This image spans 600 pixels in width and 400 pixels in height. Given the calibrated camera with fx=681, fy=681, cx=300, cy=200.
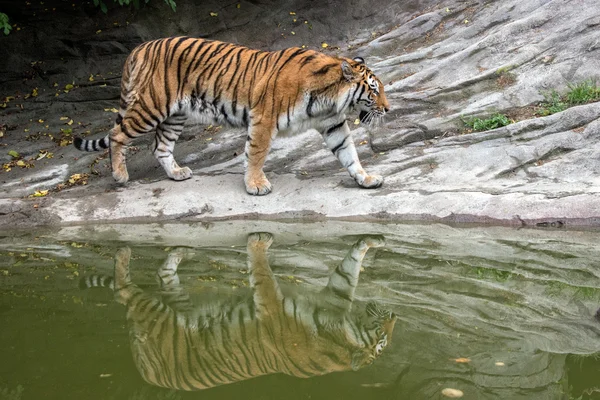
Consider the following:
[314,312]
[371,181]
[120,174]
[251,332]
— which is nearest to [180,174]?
[120,174]

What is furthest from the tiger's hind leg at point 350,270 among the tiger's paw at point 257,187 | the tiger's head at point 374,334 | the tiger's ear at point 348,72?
the tiger's ear at point 348,72

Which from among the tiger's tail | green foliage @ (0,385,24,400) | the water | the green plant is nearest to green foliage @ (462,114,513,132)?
the green plant

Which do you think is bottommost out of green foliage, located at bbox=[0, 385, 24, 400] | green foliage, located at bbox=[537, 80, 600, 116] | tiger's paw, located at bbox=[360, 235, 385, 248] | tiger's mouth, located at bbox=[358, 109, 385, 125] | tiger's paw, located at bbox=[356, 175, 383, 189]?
tiger's paw, located at bbox=[356, 175, 383, 189]

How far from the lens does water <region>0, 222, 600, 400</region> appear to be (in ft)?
10.3

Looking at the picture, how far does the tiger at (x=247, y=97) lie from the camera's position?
6.70 m

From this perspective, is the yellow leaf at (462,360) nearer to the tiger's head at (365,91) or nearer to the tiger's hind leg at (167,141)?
the tiger's head at (365,91)

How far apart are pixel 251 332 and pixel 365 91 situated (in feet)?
11.7

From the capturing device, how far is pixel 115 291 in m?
4.54

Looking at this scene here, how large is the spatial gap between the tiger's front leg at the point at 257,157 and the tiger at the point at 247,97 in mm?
10

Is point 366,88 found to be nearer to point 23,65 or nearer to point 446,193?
point 446,193

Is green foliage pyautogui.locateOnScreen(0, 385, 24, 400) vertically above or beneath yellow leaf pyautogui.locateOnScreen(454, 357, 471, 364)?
above

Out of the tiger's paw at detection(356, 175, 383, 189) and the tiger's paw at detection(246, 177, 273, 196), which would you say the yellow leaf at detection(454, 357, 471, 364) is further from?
the tiger's paw at detection(246, 177, 273, 196)

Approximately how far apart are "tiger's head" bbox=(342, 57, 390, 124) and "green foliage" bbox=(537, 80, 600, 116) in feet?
6.36

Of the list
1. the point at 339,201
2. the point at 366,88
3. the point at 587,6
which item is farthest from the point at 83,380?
the point at 587,6
